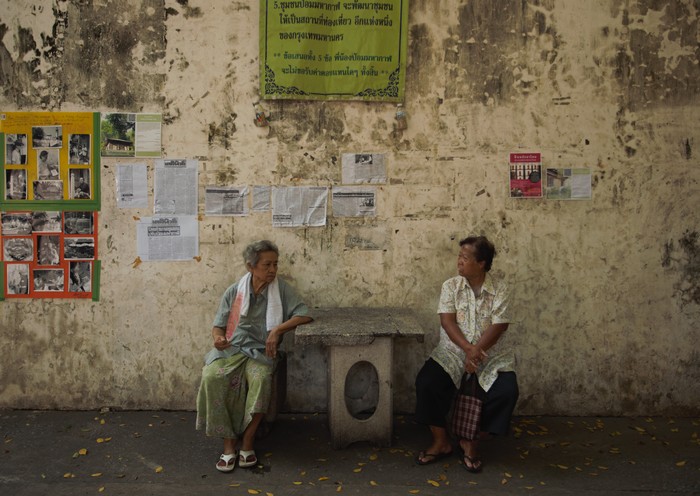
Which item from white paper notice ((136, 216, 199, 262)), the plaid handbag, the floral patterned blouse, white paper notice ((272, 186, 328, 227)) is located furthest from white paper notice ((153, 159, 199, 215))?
the plaid handbag

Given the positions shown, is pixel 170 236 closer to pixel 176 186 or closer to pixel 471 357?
pixel 176 186

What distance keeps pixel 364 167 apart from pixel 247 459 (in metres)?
2.22

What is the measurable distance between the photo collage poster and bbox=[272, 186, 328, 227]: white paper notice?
1.41 meters

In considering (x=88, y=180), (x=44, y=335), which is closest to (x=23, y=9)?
(x=88, y=180)

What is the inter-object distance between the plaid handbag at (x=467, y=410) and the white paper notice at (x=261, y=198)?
6.30 ft

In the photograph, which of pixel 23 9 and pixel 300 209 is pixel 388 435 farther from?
pixel 23 9

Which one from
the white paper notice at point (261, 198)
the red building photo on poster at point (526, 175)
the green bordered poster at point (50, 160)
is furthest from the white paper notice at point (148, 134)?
the red building photo on poster at point (526, 175)

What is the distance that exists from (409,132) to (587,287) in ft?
6.00

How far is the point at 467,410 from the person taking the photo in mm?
3289

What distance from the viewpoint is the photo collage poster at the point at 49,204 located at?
3.99 meters

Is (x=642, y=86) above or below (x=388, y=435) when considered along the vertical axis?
above

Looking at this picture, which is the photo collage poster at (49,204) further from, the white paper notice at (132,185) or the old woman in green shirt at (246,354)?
the old woman in green shirt at (246,354)

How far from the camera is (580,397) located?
13.2ft

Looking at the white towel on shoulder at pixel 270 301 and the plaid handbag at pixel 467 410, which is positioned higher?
the white towel on shoulder at pixel 270 301
